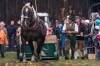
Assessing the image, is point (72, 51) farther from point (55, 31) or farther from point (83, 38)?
point (55, 31)

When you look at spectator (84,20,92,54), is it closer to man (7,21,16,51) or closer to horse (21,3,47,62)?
horse (21,3,47,62)

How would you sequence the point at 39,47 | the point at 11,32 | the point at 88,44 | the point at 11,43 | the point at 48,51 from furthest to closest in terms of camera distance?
the point at 11,43
the point at 11,32
the point at 88,44
the point at 48,51
the point at 39,47

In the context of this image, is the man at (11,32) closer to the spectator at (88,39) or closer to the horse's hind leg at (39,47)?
the spectator at (88,39)

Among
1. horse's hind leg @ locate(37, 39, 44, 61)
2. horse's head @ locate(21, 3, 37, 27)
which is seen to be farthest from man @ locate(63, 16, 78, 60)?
horse's head @ locate(21, 3, 37, 27)

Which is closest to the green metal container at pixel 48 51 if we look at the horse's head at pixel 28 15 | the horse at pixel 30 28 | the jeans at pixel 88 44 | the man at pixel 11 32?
the horse at pixel 30 28

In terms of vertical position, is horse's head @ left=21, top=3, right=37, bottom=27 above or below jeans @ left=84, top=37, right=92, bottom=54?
above

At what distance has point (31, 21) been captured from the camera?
57.1 feet

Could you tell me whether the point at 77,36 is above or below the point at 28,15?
below

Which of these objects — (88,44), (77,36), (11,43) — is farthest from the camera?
(11,43)

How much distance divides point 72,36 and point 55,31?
5013 millimetres

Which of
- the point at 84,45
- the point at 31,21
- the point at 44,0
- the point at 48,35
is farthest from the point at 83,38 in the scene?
the point at 44,0

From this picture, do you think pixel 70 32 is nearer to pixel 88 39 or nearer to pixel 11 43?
pixel 88 39

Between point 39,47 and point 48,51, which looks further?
point 48,51

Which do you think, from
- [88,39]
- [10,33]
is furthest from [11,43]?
[88,39]
